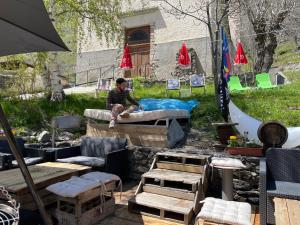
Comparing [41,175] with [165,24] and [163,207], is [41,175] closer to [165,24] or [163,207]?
[163,207]

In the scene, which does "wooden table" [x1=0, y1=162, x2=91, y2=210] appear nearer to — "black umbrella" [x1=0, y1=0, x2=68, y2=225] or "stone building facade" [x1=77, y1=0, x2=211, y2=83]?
"black umbrella" [x1=0, y1=0, x2=68, y2=225]

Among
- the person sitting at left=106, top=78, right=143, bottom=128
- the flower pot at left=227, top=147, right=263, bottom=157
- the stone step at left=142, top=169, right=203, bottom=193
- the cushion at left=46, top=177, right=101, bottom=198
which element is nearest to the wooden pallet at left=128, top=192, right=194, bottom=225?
the stone step at left=142, top=169, right=203, bottom=193

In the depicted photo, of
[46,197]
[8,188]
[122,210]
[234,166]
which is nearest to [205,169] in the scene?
[234,166]

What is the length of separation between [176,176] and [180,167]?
0.34 m

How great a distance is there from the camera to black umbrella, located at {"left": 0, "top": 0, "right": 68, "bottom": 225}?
1955 mm

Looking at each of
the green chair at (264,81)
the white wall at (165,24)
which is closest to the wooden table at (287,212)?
the green chair at (264,81)

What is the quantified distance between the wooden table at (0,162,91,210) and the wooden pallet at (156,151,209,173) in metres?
1.20

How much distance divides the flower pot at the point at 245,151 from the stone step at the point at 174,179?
0.63 m

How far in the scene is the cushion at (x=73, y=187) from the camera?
3670 mm

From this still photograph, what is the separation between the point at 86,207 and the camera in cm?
417

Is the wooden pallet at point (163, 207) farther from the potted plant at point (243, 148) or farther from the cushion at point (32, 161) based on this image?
the cushion at point (32, 161)

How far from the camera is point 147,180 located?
4.82 metres

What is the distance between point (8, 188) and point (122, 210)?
1.57 metres

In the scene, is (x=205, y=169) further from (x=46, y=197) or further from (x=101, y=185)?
(x=46, y=197)
